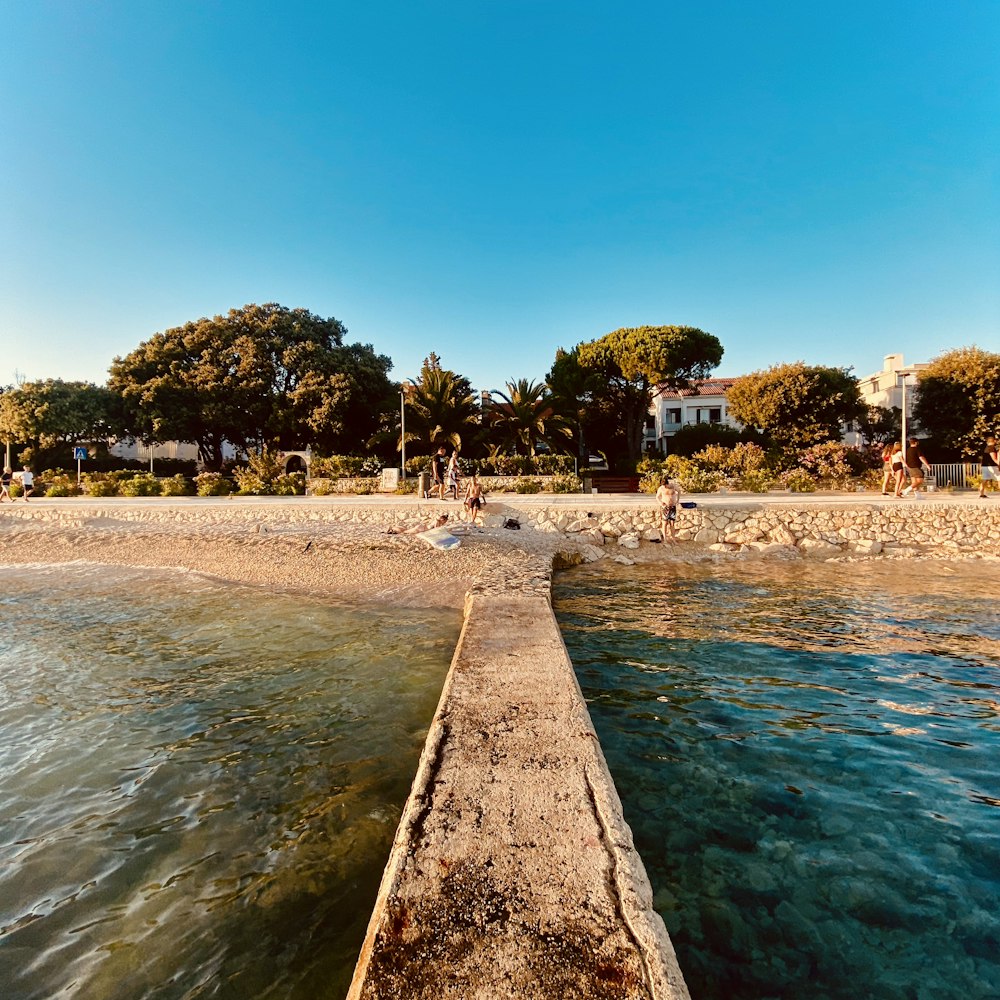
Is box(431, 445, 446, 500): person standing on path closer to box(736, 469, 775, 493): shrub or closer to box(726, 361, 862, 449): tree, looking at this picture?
box(736, 469, 775, 493): shrub

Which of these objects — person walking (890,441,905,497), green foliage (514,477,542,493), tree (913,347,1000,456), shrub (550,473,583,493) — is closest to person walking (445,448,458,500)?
green foliage (514,477,542,493)

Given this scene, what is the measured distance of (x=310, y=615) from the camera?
837cm

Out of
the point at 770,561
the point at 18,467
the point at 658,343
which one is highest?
the point at 658,343

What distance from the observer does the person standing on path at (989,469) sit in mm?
18778

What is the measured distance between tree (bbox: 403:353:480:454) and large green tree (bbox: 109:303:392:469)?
4.12 m

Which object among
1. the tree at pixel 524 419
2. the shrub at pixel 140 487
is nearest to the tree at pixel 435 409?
the tree at pixel 524 419

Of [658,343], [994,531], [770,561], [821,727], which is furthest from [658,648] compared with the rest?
[658,343]

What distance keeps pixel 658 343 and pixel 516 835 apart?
3405 cm

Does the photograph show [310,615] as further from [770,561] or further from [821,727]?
[770,561]

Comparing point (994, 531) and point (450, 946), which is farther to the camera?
point (994, 531)

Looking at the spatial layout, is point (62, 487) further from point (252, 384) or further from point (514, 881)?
point (514, 881)

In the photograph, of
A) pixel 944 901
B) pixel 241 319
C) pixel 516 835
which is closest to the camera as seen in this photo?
pixel 516 835

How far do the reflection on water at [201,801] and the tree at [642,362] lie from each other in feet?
98.1

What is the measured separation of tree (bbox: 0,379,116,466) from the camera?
31.7 m
